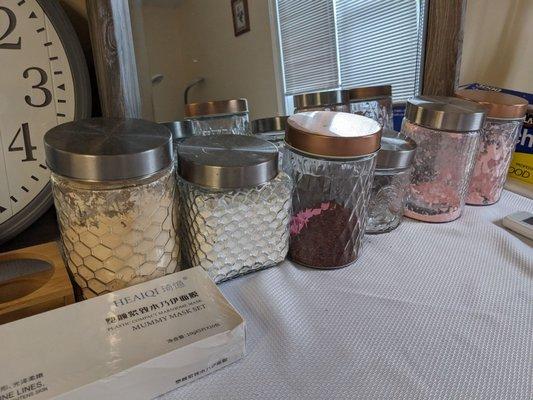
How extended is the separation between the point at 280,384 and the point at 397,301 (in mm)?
168

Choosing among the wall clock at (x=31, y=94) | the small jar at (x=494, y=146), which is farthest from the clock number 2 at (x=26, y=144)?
the small jar at (x=494, y=146)

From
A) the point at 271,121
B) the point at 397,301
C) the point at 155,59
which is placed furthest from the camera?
the point at 271,121

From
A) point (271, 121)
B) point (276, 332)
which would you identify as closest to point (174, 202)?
point (276, 332)

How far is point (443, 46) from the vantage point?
2.29ft

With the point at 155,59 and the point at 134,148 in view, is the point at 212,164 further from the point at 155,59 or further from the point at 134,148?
the point at 155,59

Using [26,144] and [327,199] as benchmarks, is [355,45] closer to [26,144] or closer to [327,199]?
[327,199]

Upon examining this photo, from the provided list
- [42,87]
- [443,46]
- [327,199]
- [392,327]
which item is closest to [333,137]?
[327,199]

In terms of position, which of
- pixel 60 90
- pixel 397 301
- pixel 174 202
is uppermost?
pixel 60 90

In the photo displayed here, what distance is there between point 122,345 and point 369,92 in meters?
0.61

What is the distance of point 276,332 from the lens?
35 cm

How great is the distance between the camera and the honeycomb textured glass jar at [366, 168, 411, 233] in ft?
1.81

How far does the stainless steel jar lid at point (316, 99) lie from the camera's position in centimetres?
64

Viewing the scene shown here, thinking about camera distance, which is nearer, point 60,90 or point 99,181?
point 99,181

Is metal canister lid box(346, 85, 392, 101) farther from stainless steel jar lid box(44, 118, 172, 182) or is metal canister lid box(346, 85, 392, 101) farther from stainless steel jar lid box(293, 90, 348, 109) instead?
stainless steel jar lid box(44, 118, 172, 182)
